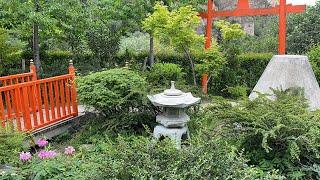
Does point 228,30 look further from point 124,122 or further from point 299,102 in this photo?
point 299,102

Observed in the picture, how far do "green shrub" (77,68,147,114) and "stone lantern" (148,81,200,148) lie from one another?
70 centimetres

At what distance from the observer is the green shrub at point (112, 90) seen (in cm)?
523

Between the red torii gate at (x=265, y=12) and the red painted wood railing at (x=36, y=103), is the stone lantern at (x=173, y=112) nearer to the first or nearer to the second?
the red painted wood railing at (x=36, y=103)

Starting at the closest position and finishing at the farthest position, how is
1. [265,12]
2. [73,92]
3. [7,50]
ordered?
[73,92] → [265,12] → [7,50]

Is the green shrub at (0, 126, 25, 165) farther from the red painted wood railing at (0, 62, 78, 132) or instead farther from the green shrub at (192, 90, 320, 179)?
the green shrub at (192, 90, 320, 179)

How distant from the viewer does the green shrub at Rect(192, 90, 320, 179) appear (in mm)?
3340

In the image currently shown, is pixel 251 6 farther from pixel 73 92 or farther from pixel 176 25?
pixel 73 92

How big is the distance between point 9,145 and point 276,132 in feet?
9.17

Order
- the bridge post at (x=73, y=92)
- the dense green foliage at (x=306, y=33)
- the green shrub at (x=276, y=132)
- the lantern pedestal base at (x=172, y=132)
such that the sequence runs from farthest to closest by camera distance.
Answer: the dense green foliage at (x=306, y=33), the bridge post at (x=73, y=92), the lantern pedestal base at (x=172, y=132), the green shrub at (x=276, y=132)

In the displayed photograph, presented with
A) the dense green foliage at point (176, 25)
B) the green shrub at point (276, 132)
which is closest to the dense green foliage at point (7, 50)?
the dense green foliage at point (176, 25)

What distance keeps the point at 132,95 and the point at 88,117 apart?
120 cm

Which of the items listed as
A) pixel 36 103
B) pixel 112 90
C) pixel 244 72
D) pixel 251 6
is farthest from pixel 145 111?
pixel 251 6

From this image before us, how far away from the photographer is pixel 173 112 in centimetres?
452

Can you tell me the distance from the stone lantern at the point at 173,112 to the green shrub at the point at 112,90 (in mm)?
702
